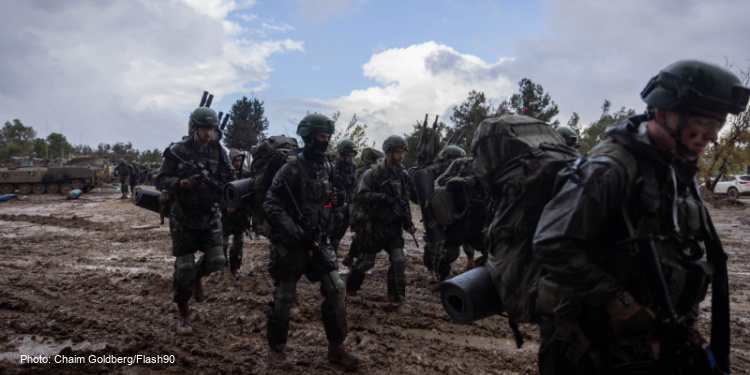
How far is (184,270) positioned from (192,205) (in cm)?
73

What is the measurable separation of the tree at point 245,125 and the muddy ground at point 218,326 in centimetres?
3977

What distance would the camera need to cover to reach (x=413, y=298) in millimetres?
6164

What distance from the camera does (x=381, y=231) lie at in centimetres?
590

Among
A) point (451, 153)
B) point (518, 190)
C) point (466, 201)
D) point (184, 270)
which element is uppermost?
point (451, 153)

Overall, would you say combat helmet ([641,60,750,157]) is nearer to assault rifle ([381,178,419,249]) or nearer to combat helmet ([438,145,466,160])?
assault rifle ([381,178,419,249])

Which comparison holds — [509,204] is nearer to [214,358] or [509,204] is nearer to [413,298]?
[214,358]

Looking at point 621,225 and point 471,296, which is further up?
point 621,225

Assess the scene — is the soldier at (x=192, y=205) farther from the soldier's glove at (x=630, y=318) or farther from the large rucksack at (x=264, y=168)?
the soldier's glove at (x=630, y=318)

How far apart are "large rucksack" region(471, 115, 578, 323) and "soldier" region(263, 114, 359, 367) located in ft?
6.03

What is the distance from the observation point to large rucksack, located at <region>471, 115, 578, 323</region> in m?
2.24

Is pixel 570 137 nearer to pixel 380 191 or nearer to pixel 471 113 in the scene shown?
pixel 380 191

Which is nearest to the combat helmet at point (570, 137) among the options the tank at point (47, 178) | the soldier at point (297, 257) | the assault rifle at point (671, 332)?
the soldier at point (297, 257)

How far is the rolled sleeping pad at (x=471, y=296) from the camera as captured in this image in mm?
2373

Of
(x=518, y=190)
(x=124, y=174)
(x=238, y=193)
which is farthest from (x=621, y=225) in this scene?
(x=124, y=174)
